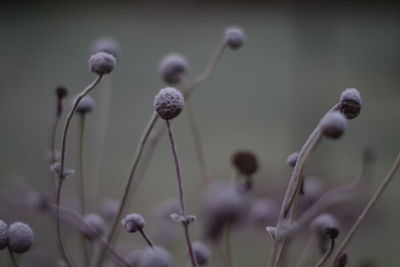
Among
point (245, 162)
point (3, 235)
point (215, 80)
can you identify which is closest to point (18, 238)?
point (3, 235)

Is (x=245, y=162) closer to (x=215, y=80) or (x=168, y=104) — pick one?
(x=168, y=104)

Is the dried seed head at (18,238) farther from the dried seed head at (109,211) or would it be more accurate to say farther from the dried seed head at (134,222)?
the dried seed head at (109,211)

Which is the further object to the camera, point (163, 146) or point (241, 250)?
point (163, 146)

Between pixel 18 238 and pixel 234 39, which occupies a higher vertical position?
pixel 234 39

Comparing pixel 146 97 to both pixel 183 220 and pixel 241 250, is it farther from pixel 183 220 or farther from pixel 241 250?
pixel 183 220

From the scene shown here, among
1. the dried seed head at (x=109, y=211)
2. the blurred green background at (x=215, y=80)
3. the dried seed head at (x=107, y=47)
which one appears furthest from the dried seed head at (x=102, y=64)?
the blurred green background at (x=215, y=80)

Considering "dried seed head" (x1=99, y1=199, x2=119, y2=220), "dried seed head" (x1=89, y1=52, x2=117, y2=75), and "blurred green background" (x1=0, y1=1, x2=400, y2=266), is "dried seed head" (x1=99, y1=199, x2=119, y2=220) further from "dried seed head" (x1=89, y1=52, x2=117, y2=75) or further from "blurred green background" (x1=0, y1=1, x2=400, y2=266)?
"blurred green background" (x1=0, y1=1, x2=400, y2=266)

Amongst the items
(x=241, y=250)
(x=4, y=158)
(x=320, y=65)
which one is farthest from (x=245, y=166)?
(x=320, y=65)
